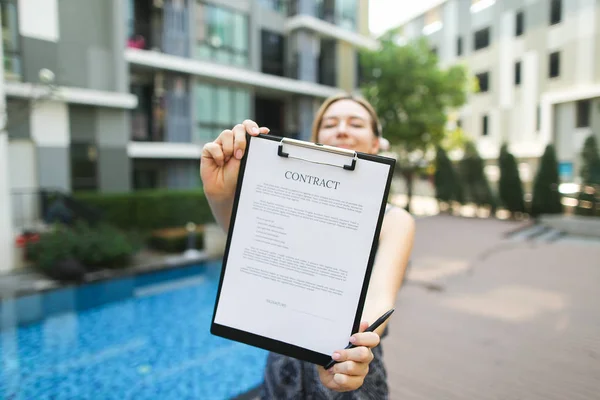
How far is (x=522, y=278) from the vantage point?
6.43 m

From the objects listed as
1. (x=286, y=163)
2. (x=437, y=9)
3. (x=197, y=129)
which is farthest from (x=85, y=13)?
(x=437, y=9)

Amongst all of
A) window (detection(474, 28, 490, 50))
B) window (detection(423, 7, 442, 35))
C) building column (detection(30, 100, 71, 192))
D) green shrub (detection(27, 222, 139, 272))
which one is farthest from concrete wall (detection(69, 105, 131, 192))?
window (detection(423, 7, 442, 35))

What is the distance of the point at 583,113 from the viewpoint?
15.7 meters

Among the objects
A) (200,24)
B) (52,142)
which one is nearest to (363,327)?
(52,142)

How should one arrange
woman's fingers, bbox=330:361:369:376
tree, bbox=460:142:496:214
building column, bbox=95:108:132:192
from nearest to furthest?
woman's fingers, bbox=330:361:369:376 < building column, bbox=95:108:132:192 < tree, bbox=460:142:496:214

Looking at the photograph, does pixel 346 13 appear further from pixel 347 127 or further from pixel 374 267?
pixel 374 267

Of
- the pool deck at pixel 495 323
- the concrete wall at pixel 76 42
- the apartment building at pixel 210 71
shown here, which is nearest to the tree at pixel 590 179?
the pool deck at pixel 495 323

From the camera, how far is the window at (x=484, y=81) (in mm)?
20734

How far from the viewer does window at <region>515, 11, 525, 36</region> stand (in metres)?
Result: 18.7

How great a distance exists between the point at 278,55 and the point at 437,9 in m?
13.0

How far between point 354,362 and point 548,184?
13.5m

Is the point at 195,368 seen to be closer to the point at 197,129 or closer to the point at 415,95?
the point at 197,129

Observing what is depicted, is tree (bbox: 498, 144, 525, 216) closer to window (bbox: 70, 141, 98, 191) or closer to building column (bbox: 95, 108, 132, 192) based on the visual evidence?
building column (bbox: 95, 108, 132, 192)

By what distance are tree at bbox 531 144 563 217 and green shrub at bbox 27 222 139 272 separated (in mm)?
12405
